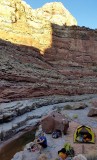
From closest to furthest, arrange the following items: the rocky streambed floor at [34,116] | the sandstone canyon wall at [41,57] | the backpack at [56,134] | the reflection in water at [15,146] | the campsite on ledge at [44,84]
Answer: the rocky streambed floor at [34,116] → the reflection in water at [15,146] → the backpack at [56,134] → the campsite on ledge at [44,84] → the sandstone canyon wall at [41,57]

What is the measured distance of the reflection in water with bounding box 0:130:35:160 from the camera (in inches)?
783

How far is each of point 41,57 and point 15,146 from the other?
124 feet

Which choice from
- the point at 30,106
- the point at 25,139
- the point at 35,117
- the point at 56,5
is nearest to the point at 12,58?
the point at 30,106

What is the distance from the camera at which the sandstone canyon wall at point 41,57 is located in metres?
41.5

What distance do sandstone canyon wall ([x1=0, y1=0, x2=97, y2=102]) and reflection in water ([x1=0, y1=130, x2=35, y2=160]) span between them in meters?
11.4

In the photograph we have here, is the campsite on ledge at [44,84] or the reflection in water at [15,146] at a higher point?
the campsite on ledge at [44,84]

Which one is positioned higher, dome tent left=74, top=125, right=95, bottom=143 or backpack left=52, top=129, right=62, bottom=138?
dome tent left=74, top=125, right=95, bottom=143

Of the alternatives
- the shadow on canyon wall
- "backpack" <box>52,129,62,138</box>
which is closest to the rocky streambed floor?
"backpack" <box>52,129,62,138</box>

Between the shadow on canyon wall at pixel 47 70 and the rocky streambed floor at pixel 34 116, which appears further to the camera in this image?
the shadow on canyon wall at pixel 47 70

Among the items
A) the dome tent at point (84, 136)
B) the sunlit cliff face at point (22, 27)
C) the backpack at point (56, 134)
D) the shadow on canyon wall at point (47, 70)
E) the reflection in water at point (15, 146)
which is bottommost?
the reflection in water at point (15, 146)

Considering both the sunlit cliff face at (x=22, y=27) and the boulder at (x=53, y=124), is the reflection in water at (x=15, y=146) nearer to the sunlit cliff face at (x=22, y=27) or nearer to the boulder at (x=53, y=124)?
the boulder at (x=53, y=124)

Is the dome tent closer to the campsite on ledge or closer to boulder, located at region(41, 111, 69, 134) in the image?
the campsite on ledge

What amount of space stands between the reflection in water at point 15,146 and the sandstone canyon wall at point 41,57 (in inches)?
450

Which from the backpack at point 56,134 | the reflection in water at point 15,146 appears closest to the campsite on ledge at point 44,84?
the reflection in water at point 15,146
